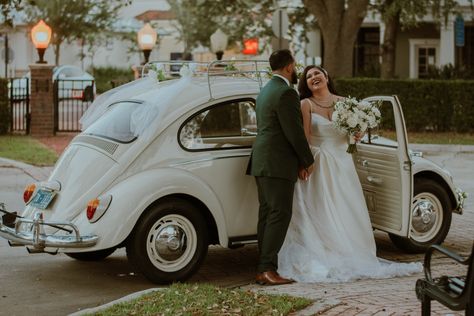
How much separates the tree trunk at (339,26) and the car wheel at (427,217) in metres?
16.8

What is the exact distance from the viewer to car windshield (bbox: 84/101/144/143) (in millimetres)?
8477

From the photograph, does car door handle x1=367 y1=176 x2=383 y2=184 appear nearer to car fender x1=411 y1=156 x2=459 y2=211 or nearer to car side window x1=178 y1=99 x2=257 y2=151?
car fender x1=411 y1=156 x2=459 y2=211

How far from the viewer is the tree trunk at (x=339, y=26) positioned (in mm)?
25859

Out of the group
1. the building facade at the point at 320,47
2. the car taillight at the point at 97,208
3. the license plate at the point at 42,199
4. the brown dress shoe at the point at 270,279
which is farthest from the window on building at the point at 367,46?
the car taillight at the point at 97,208

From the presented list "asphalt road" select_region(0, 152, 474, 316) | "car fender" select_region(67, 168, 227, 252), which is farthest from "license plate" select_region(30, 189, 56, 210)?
"asphalt road" select_region(0, 152, 474, 316)

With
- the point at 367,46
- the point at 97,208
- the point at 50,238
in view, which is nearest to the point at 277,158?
the point at 97,208

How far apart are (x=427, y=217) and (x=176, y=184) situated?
9.16 ft

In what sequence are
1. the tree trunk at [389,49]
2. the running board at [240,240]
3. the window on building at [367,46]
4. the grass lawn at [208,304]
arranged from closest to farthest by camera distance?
1. the grass lawn at [208,304]
2. the running board at [240,240]
3. the tree trunk at [389,49]
4. the window on building at [367,46]

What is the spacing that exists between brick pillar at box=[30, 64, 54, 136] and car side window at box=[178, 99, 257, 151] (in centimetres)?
1495

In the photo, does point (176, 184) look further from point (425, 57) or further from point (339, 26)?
point (425, 57)

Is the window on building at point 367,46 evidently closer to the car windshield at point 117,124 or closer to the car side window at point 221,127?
the car side window at point 221,127

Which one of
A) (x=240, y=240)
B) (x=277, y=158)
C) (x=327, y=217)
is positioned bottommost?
(x=240, y=240)

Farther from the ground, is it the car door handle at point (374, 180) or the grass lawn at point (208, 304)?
the car door handle at point (374, 180)

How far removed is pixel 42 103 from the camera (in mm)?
23203
